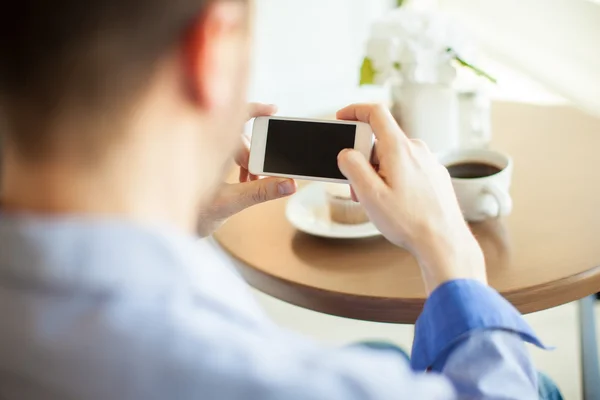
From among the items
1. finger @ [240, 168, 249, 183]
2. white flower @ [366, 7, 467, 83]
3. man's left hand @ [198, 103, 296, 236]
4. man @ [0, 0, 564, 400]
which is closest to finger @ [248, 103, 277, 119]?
man's left hand @ [198, 103, 296, 236]

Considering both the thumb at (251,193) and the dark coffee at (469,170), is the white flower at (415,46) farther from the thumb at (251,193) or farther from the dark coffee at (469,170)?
the thumb at (251,193)

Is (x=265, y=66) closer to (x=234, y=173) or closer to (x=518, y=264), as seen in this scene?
(x=234, y=173)

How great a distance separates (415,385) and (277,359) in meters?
0.09

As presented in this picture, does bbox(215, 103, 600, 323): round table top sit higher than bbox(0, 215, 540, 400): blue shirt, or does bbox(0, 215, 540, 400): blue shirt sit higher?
bbox(0, 215, 540, 400): blue shirt

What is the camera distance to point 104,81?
1.26 feet

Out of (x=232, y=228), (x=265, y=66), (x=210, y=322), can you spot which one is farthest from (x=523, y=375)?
(x=265, y=66)

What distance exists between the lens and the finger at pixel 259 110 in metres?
0.82

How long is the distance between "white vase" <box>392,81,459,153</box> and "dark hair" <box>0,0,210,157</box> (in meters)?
0.68

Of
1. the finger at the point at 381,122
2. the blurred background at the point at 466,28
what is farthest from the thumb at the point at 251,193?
the blurred background at the point at 466,28

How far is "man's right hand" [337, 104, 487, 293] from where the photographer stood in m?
0.62

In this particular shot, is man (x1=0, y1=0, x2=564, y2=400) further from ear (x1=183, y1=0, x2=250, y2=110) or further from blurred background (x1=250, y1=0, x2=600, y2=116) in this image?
blurred background (x1=250, y1=0, x2=600, y2=116)

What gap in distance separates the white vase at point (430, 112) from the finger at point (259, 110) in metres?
0.29

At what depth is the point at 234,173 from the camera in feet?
3.76

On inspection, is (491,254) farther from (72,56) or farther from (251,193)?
(72,56)
